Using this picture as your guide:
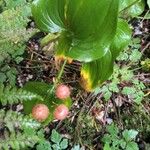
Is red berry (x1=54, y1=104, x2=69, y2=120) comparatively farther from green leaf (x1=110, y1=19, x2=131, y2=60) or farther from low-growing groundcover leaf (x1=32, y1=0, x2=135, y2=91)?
green leaf (x1=110, y1=19, x2=131, y2=60)

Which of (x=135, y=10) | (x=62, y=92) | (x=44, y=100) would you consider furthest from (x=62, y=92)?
(x=135, y=10)

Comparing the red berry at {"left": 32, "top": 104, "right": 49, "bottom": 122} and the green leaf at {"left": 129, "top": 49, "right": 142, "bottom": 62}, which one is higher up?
the red berry at {"left": 32, "top": 104, "right": 49, "bottom": 122}

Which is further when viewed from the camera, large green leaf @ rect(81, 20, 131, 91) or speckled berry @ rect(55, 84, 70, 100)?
large green leaf @ rect(81, 20, 131, 91)

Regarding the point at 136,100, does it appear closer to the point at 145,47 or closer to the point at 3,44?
the point at 145,47

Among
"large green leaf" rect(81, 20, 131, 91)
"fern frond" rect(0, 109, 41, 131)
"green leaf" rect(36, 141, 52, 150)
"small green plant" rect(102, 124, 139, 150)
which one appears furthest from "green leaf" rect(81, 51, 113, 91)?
"fern frond" rect(0, 109, 41, 131)

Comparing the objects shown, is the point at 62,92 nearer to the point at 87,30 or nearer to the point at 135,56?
the point at 87,30
